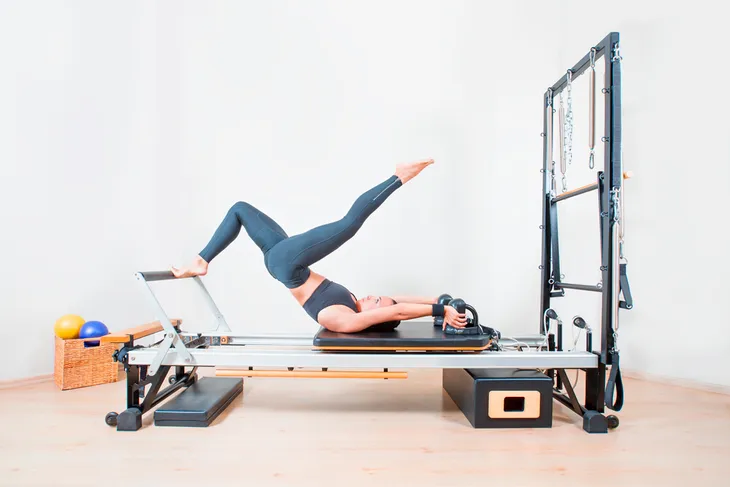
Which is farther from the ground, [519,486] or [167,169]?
[167,169]

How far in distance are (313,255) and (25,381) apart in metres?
2.36

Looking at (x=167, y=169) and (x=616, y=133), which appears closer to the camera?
(x=616, y=133)

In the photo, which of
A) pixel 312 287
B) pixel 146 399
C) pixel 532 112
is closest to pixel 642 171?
pixel 532 112

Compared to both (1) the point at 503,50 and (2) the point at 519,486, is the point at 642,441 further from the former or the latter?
(1) the point at 503,50

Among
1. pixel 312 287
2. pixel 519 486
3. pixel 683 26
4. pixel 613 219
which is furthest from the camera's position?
pixel 683 26

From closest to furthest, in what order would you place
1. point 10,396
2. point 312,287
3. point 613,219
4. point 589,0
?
point 613,219, point 312,287, point 10,396, point 589,0

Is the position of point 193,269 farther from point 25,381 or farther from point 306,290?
point 25,381

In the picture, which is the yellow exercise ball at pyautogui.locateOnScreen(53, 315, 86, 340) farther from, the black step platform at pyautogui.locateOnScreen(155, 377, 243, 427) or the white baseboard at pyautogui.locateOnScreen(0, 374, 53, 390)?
the black step platform at pyautogui.locateOnScreen(155, 377, 243, 427)

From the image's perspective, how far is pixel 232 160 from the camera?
14.0 ft

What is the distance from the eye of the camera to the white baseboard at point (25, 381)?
3.39 m

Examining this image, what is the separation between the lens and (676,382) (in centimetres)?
355

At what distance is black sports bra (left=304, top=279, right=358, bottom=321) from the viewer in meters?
2.92

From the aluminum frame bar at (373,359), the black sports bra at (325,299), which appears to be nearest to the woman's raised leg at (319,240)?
the black sports bra at (325,299)

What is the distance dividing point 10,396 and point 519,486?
3165mm
